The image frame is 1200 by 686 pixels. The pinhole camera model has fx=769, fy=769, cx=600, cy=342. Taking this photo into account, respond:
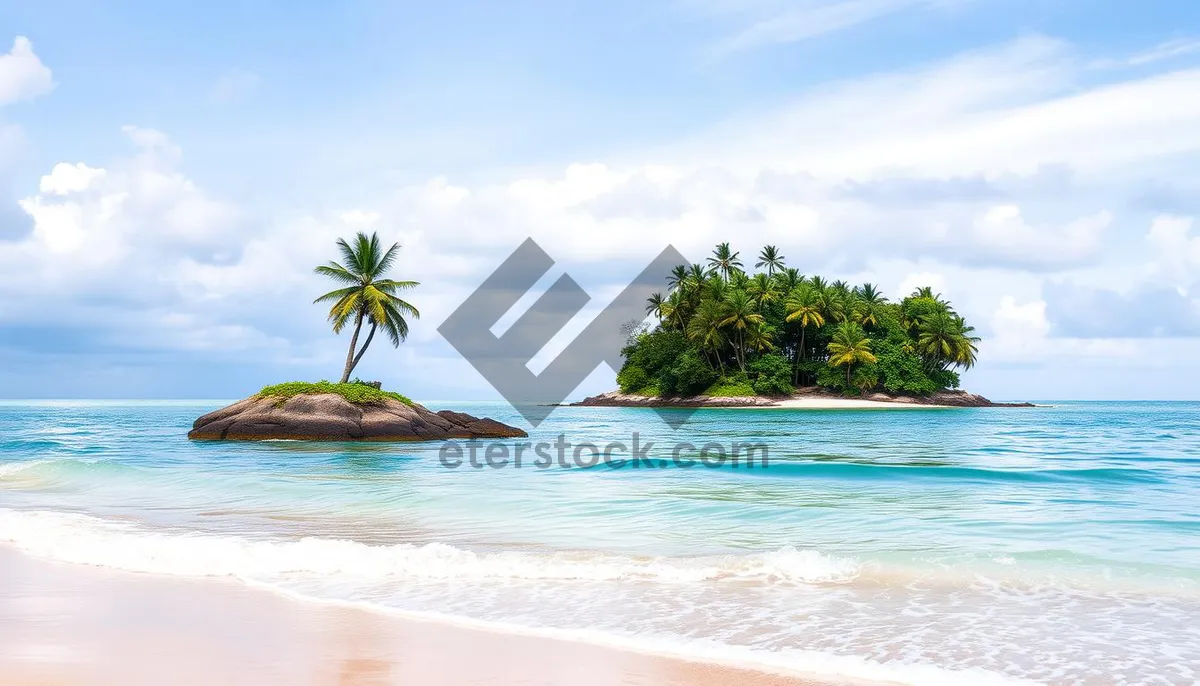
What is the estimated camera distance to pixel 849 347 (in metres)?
80.8

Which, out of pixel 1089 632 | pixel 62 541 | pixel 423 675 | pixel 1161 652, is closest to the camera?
pixel 423 675

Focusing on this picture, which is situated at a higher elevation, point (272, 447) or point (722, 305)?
point (722, 305)

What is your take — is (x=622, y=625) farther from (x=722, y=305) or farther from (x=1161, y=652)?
(x=722, y=305)

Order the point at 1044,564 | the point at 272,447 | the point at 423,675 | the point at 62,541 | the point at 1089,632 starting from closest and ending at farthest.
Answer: the point at 423,675, the point at 1089,632, the point at 1044,564, the point at 62,541, the point at 272,447

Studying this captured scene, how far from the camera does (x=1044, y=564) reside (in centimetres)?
879

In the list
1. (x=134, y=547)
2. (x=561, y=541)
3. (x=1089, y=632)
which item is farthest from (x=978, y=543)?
(x=134, y=547)

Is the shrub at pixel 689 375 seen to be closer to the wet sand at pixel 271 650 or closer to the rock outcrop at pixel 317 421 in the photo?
the rock outcrop at pixel 317 421

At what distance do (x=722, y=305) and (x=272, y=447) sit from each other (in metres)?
56.8

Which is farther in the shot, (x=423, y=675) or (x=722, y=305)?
(x=722, y=305)

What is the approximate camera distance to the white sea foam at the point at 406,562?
8.27 metres

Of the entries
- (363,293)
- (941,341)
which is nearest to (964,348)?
(941,341)

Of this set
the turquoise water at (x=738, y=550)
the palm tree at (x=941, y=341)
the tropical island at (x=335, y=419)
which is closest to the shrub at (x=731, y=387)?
the palm tree at (x=941, y=341)

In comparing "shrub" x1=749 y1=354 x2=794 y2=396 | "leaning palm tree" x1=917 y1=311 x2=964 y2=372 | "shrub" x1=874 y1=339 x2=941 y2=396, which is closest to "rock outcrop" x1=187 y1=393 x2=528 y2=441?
"shrub" x1=749 y1=354 x2=794 y2=396

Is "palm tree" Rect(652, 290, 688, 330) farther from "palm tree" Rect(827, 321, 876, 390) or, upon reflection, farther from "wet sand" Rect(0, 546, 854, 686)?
"wet sand" Rect(0, 546, 854, 686)
